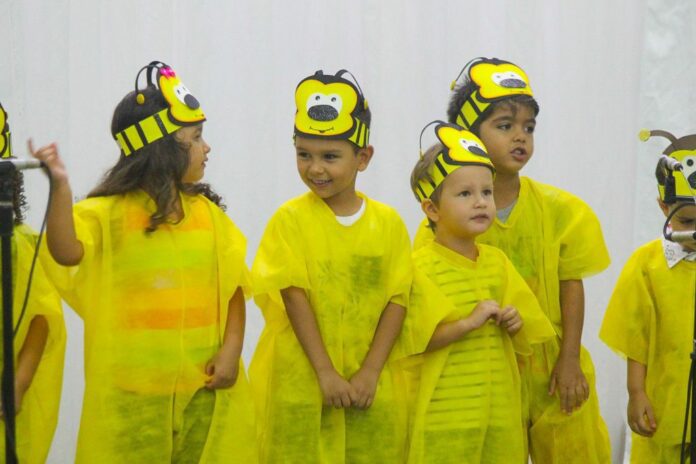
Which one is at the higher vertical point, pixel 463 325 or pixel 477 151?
pixel 477 151

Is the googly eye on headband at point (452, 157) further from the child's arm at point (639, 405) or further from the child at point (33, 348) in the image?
the child at point (33, 348)

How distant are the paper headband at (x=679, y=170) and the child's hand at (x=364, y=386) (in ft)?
2.89

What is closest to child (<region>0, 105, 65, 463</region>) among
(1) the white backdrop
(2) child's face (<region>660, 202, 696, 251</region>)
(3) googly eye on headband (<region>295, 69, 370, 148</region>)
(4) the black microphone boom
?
(4) the black microphone boom

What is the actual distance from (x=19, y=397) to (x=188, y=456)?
18.0 inches

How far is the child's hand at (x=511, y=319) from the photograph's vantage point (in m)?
2.97

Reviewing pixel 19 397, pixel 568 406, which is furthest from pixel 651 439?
pixel 19 397

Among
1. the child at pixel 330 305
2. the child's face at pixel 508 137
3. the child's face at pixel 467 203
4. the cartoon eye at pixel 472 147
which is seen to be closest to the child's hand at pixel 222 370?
the child at pixel 330 305

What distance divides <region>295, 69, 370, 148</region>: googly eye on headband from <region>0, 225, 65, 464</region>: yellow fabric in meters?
0.76

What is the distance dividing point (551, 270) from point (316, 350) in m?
0.74

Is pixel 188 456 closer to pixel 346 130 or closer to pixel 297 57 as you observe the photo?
pixel 346 130

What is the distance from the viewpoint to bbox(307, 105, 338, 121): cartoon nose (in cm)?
298

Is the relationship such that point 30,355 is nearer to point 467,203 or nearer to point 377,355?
point 377,355

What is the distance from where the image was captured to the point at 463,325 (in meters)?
2.96

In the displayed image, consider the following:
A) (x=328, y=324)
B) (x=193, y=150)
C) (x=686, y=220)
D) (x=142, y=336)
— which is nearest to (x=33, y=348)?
(x=142, y=336)
